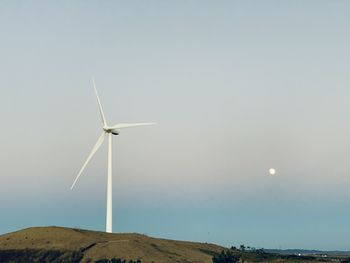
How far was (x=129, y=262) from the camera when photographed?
196250mm

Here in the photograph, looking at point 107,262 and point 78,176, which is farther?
point 107,262

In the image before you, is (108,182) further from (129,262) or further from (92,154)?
(129,262)

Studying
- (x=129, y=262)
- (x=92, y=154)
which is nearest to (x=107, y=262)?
(x=129, y=262)

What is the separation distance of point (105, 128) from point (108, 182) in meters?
22.0

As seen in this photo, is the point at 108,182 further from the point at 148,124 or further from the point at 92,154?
the point at 148,124

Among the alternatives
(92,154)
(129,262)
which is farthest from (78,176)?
(129,262)

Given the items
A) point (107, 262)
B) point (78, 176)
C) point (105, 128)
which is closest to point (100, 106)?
point (105, 128)

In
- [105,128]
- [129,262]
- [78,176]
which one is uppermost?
[105,128]

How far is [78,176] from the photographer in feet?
605

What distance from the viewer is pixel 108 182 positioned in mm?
198125

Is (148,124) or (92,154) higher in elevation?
(148,124)

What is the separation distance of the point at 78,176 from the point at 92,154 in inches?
428

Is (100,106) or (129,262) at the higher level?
(100,106)

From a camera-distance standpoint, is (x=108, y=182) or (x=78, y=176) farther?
(x=108, y=182)
